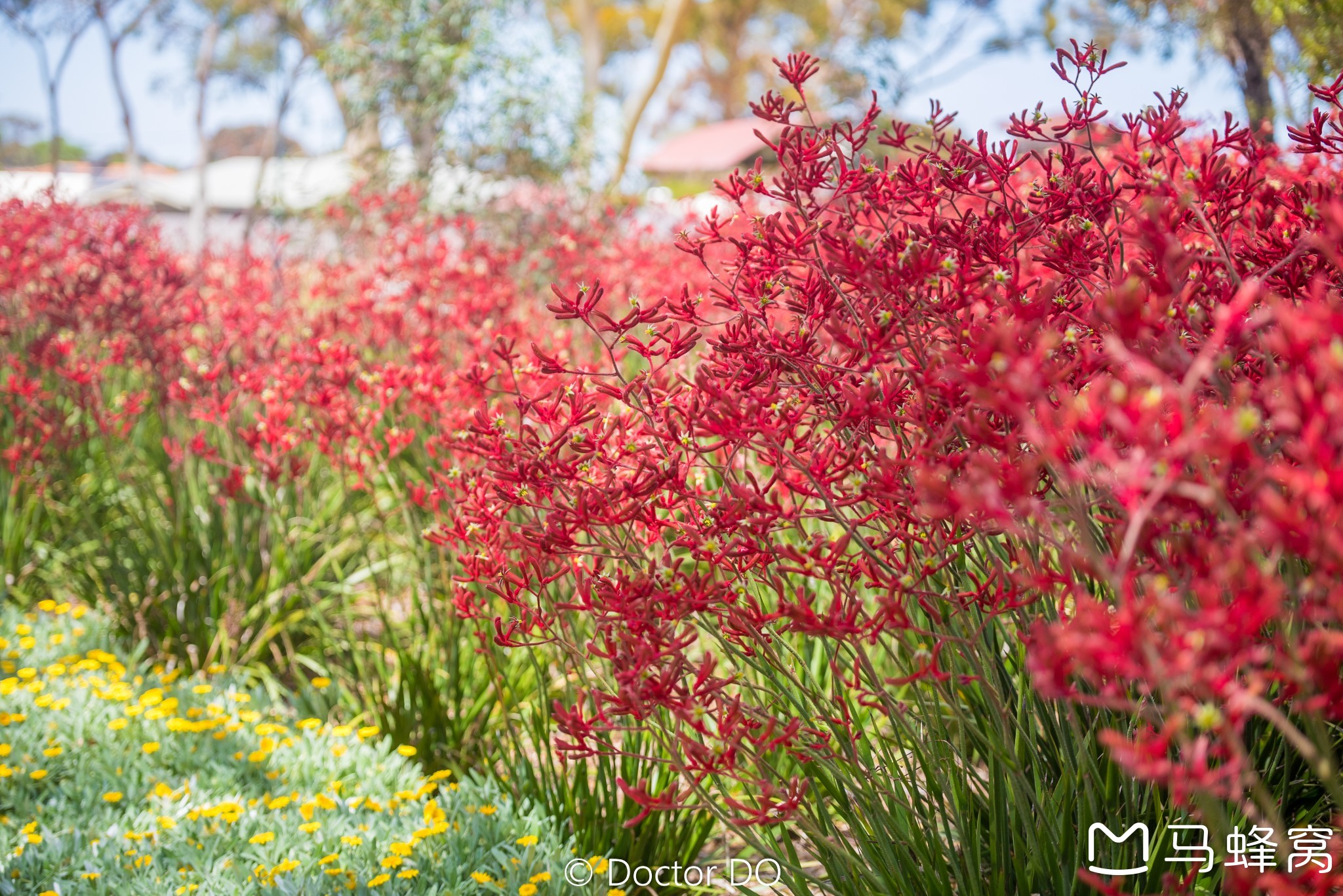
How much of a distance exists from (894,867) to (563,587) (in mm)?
1634

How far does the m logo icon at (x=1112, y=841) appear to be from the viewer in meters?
2.01

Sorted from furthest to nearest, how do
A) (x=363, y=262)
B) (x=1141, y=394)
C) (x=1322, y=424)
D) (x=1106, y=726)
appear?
(x=363, y=262) → (x=1106, y=726) → (x=1141, y=394) → (x=1322, y=424)

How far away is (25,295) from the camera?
20.0 feet

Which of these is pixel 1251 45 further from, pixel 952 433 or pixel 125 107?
pixel 125 107

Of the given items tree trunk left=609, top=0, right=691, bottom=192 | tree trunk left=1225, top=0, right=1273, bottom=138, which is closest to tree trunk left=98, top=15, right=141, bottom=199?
tree trunk left=609, top=0, right=691, bottom=192

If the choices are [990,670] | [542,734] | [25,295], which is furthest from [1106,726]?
[25,295]

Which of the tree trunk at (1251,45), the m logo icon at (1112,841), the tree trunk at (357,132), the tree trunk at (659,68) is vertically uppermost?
the tree trunk at (659,68)

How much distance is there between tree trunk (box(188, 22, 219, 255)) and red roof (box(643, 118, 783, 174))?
37.8ft

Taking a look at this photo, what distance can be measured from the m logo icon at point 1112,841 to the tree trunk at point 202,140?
1838 centimetres

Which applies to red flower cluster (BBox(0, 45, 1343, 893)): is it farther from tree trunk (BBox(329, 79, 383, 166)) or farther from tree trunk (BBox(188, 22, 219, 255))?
tree trunk (BBox(188, 22, 219, 255))

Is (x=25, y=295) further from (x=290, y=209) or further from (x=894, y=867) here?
(x=290, y=209)

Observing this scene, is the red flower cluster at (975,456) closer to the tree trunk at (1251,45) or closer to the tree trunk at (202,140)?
the tree trunk at (1251,45)

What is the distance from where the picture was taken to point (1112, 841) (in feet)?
6.97

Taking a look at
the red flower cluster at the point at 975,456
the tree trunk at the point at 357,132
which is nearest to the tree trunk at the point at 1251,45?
the red flower cluster at the point at 975,456
